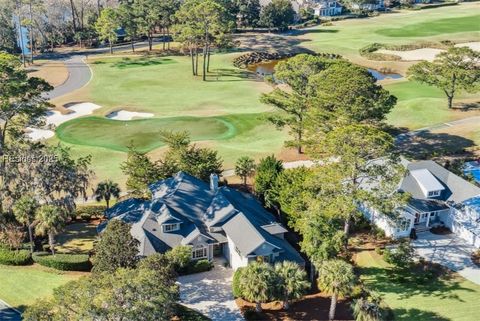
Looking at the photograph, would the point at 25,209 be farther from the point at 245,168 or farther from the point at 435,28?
the point at 435,28

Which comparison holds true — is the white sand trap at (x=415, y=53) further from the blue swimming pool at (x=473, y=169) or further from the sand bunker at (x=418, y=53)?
the blue swimming pool at (x=473, y=169)

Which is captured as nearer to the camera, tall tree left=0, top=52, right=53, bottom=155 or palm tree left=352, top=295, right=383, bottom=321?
palm tree left=352, top=295, right=383, bottom=321

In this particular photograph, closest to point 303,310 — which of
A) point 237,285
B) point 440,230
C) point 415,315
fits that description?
point 237,285

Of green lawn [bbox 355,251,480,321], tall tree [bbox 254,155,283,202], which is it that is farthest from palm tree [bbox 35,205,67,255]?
green lawn [bbox 355,251,480,321]

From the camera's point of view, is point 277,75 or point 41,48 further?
A: point 41,48

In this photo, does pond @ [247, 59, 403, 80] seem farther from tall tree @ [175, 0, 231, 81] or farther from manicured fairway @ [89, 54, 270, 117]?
tall tree @ [175, 0, 231, 81]

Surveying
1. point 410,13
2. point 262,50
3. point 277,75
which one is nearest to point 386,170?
point 277,75

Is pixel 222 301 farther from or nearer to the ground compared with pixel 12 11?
nearer to the ground

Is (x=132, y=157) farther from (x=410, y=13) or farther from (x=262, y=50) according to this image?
(x=410, y=13)
